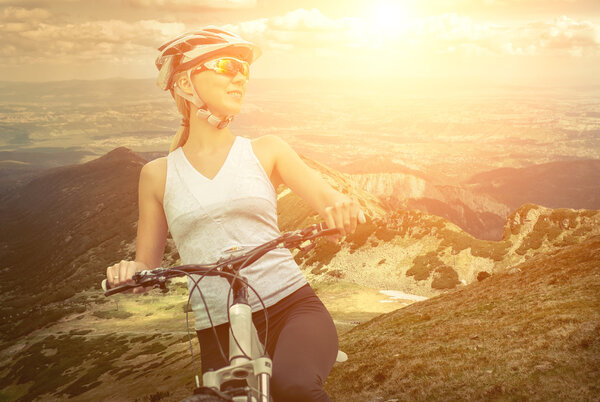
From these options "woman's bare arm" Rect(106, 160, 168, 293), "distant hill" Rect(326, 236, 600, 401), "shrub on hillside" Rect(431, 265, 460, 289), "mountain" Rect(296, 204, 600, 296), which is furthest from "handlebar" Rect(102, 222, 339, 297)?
"shrub on hillside" Rect(431, 265, 460, 289)

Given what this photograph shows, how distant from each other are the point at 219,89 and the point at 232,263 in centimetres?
199

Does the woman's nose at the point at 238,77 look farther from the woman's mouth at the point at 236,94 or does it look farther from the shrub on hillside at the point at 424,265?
the shrub on hillside at the point at 424,265

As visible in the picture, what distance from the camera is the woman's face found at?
194 inches

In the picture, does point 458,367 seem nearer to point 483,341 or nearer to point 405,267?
point 483,341

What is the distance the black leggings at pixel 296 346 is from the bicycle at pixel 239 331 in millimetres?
177

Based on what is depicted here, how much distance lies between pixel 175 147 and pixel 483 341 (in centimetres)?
1476

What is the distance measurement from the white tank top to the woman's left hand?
0.82m

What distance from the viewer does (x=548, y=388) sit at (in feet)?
31.6

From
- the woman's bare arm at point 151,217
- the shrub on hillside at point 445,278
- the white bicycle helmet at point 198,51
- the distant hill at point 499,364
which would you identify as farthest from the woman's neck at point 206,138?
the shrub on hillside at point 445,278

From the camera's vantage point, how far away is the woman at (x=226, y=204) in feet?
13.5

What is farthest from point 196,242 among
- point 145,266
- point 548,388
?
point 548,388

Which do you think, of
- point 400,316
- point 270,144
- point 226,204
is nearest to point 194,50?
point 270,144

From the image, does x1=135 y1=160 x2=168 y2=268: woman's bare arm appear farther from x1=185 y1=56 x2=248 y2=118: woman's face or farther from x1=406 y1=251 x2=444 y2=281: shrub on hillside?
x1=406 y1=251 x2=444 y2=281: shrub on hillside

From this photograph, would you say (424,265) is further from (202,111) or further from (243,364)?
(243,364)
